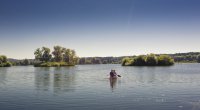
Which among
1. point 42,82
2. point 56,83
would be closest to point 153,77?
point 56,83

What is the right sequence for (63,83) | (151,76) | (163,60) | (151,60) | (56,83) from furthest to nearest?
(163,60) < (151,60) < (151,76) < (56,83) < (63,83)

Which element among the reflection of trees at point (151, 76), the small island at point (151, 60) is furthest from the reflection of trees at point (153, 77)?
the small island at point (151, 60)

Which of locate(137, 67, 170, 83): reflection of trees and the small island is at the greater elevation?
the small island

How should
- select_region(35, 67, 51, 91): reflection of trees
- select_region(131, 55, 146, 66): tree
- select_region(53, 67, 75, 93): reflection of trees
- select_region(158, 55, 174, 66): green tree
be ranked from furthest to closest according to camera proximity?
select_region(158, 55, 174, 66): green tree, select_region(131, 55, 146, 66): tree, select_region(35, 67, 51, 91): reflection of trees, select_region(53, 67, 75, 93): reflection of trees

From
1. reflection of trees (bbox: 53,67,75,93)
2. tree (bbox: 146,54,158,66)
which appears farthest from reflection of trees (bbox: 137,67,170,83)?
tree (bbox: 146,54,158,66)

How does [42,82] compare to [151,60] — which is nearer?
[42,82]

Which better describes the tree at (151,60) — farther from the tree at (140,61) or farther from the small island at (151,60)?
the tree at (140,61)

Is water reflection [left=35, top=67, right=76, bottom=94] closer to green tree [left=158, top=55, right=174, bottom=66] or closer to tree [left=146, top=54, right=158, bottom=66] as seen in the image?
tree [left=146, top=54, right=158, bottom=66]

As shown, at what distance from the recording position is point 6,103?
37375mm

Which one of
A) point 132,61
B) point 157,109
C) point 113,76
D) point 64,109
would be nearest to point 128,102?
point 157,109

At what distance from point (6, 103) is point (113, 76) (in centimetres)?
4024

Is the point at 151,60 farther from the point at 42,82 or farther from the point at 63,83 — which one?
the point at 63,83

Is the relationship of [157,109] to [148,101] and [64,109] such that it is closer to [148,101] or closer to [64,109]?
[148,101]

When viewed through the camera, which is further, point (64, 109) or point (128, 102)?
point (128, 102)
